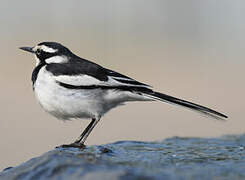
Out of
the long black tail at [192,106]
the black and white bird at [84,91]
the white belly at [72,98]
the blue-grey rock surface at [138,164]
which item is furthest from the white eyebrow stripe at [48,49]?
the blue-grey rock surface at [138,164]

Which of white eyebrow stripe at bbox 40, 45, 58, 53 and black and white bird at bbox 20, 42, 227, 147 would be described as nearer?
black and white bird at bbox 20, 42, 227, 147

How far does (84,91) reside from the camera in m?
6.41

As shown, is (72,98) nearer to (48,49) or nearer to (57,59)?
(57,59)

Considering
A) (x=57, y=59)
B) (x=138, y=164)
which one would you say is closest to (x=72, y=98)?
(x=57, y=59)

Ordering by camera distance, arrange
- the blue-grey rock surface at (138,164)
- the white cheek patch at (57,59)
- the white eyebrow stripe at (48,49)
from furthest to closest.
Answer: the white eyebrow stripe at (48,49)
the white cheek patch at (57,59)
the blue-grey rock surface at (138,164)

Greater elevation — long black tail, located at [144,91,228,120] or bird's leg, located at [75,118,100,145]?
long black tail, located at [144,91,228,120]

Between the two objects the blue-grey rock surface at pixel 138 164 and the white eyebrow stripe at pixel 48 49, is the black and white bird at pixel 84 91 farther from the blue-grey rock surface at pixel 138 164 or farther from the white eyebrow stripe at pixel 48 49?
the blue-grey rock surface at pixel 138 164

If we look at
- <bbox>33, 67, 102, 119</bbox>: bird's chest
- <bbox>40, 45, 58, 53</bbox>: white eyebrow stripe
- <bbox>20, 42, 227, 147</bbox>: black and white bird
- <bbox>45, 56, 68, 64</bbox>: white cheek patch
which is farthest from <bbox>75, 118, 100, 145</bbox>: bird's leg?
<bbox>40, 45, 58, 53</bbox>: white eyebrow stripe

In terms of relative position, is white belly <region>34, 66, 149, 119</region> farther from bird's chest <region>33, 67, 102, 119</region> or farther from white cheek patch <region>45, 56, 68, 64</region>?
white cheek patch <region>45, 56, 68, 64</region>

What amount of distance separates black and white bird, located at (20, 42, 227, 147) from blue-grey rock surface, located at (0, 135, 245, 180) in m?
0.66

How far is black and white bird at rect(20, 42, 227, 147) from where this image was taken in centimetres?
635

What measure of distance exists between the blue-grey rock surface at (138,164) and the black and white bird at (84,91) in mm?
658

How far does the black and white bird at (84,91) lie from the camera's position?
635 centimetres

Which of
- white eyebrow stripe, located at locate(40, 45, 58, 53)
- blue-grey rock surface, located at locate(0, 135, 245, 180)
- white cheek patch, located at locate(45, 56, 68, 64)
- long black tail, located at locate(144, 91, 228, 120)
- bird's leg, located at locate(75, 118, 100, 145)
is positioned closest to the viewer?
blue-grey rock surface, located at locate(0, 135, 245, 180)
